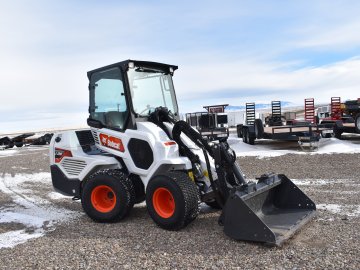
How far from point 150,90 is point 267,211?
270 centimetres

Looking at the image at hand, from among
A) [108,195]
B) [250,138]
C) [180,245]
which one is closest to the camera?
[180,245]

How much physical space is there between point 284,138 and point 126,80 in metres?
10.8

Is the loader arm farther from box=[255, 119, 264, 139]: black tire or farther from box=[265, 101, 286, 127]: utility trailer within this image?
box=[265, 101, 286, 127]: utility trailer

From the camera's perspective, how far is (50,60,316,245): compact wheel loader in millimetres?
5332

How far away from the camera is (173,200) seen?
5.43 m

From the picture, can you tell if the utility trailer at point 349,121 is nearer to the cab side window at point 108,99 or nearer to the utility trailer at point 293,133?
the utility trailer at point 293,133

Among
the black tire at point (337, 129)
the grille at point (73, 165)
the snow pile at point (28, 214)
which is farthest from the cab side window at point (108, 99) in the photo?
the black tire at point (337, 129)

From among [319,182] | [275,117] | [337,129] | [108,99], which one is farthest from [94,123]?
[275,117]

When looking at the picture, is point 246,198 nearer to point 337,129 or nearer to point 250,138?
point 250,138

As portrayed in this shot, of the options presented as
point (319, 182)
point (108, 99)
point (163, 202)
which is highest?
point (108, 99)

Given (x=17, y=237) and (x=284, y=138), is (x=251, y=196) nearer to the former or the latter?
(x=17, y=237)

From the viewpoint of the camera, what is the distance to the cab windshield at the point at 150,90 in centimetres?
642

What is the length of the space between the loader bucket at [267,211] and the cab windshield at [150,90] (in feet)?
7.08

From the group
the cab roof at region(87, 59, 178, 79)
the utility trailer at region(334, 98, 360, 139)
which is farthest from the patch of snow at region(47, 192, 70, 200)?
the utility trailer at region(334, 98, 360, 139)
